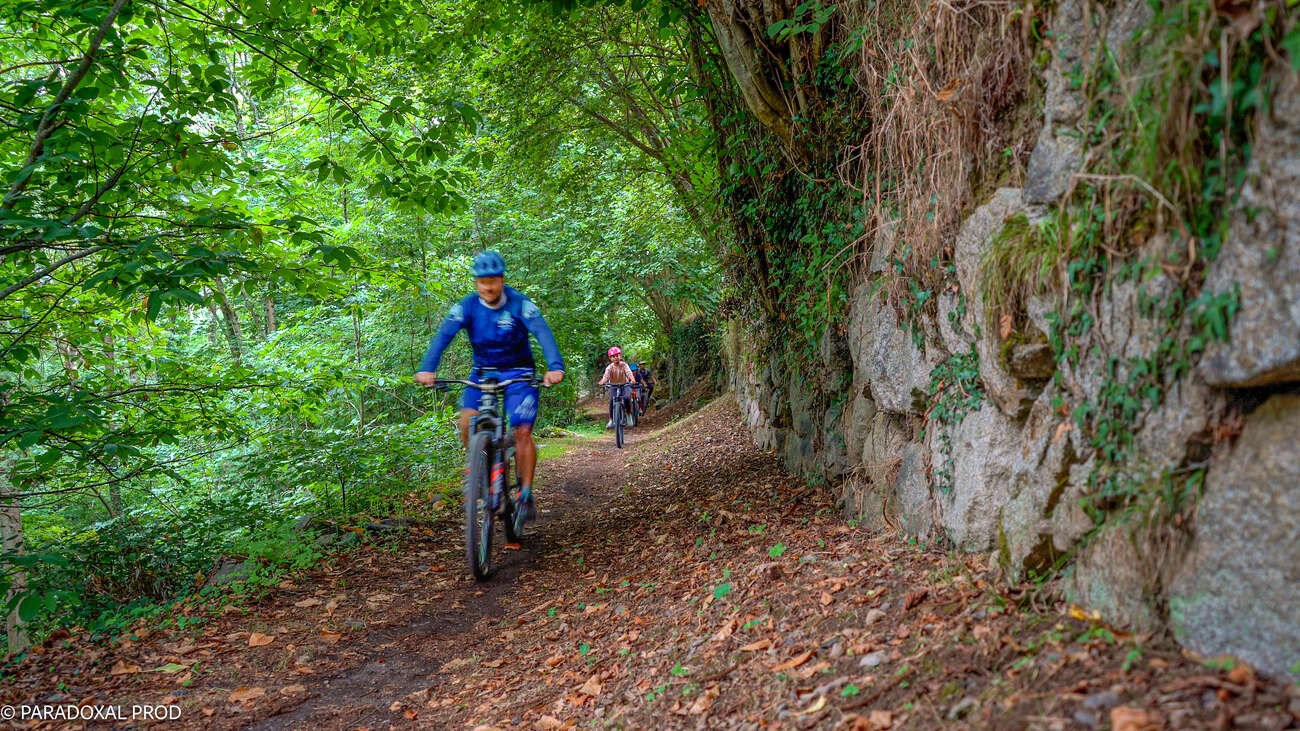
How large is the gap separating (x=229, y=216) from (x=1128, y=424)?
587 cm

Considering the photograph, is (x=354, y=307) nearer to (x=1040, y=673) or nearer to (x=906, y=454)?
(x=906, y=454)

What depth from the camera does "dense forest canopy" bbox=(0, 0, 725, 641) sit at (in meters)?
4.83

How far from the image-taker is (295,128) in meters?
12.3

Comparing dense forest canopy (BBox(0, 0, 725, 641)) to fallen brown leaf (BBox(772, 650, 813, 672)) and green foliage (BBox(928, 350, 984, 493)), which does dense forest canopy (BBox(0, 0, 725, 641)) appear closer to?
fallen brown leaf (BBox(772, 650, 813, 672))

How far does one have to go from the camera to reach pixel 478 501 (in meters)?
5.59

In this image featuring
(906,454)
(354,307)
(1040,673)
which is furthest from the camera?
(354,307)

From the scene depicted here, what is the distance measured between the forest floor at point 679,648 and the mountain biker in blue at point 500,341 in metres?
1.42

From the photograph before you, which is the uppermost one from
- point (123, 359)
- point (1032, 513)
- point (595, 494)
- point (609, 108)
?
point (609, 108)

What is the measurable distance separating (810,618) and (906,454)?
4.57 feet

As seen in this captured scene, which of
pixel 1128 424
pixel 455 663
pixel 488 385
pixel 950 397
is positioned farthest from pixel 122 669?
pixel 1128 424

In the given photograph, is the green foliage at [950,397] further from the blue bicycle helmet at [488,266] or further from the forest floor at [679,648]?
the blue bicycle helmet at [488,266]

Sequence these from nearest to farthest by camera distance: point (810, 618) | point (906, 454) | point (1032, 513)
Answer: point (1032, 513), point (810, 618), point (906, 454)

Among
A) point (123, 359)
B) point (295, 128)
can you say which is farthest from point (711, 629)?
point (295, 128)

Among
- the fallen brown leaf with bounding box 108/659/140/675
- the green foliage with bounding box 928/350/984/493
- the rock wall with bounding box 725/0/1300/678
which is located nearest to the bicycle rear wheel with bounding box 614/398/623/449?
the rock wall with bounding box 725/0/1300/678
